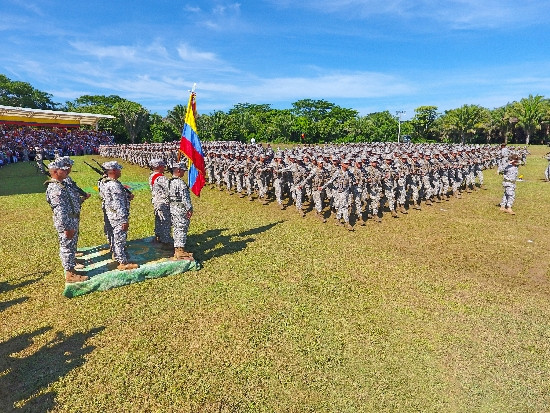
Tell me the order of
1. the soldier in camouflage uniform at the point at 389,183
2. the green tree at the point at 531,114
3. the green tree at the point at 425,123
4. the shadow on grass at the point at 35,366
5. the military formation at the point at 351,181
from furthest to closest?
the green tree at the point at 425,123 → the green tree at the point at 531,114 → the soldier in camouflage uniform at the point at 389,183 → the military formation at the point at 351,181 → the shadow on grass at the point at 35,366

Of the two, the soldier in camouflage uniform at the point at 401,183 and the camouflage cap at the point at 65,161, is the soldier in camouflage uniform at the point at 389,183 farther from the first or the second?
the camouflage cap at the point at 65,161

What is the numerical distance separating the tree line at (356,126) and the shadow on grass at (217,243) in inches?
1637

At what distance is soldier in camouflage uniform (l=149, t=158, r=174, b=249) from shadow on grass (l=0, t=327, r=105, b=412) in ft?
9.57

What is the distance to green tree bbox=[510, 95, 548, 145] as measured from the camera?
48.9m

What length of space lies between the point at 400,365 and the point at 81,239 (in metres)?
8.52

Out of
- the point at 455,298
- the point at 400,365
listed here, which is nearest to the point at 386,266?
the point at 455,298

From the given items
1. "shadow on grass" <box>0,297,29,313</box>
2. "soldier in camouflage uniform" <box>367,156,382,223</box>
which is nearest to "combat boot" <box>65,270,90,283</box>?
"shadow on grass" <box>0,297,29,313</box>

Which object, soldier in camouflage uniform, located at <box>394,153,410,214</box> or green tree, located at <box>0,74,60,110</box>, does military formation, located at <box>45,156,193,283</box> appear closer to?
soldier in camouflage uniform, located at <box>394,153,410,214</box>

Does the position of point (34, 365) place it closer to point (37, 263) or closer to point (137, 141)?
point (37, 263)

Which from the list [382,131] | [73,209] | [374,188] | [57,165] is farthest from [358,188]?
[382,131]

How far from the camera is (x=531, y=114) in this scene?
48719 mm

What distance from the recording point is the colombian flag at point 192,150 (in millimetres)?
7994

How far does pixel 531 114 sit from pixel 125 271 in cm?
5944

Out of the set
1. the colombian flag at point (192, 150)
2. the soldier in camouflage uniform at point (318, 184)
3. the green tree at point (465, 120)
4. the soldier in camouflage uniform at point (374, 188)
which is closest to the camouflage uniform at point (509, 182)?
the soldier in camouflage uniform at point (374, 188)
